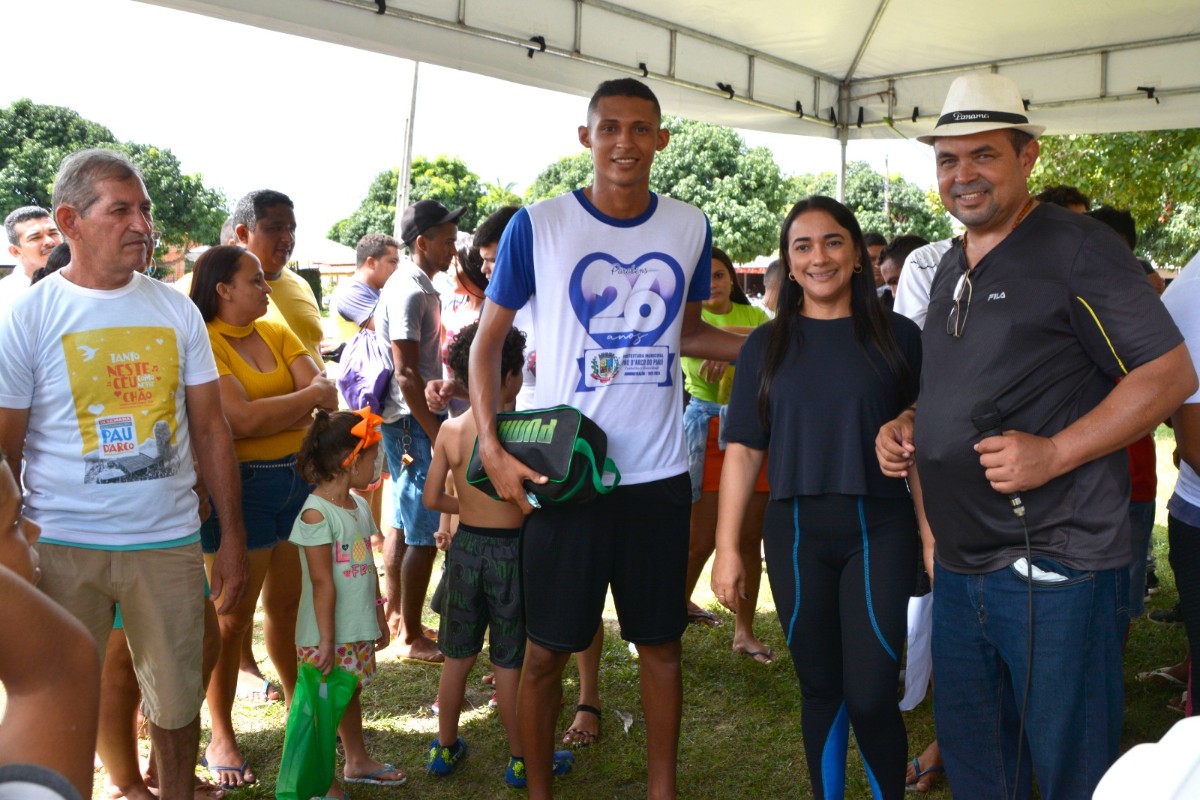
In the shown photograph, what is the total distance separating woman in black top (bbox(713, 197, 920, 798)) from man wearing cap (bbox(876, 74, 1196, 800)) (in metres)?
0.31

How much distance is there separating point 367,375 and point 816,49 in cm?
487

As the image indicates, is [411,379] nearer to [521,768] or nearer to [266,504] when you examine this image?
[266,504]

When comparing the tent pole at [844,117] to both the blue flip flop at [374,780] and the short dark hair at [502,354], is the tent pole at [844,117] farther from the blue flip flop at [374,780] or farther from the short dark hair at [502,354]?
the blue flip flop at [374,780]

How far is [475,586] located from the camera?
147 inches

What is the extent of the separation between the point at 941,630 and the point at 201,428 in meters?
2.32

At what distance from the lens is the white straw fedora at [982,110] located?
2484 millimetres

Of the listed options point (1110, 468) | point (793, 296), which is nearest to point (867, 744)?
point (1110, 468)

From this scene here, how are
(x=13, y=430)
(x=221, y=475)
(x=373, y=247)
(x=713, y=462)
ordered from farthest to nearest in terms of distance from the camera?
(x=373, y=247), (x=713, y=462), (x=221, y=475), (x=13, y=430)

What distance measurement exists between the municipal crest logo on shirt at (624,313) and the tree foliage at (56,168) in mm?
46989

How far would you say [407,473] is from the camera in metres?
5.10

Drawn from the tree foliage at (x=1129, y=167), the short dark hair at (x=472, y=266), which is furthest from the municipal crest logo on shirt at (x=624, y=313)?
the tree foliage at (x=1129, y=167)

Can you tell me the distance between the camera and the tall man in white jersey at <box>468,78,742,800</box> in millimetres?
3053

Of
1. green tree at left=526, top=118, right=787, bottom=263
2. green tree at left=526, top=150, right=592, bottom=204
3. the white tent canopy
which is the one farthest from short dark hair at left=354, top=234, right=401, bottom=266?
green tree at left=526, top=150, right=592, bottom=204

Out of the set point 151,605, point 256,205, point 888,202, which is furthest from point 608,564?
point 888,202
